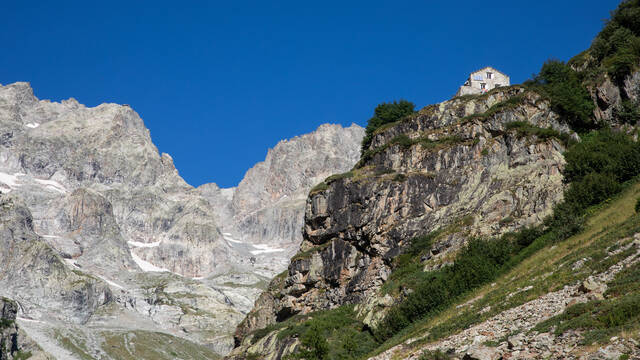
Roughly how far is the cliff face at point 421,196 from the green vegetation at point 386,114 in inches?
398

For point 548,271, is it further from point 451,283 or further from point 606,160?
point 606,160

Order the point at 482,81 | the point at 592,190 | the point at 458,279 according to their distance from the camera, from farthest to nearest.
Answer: the point at 482,81 < the point at 592,190 < the point at 458,279

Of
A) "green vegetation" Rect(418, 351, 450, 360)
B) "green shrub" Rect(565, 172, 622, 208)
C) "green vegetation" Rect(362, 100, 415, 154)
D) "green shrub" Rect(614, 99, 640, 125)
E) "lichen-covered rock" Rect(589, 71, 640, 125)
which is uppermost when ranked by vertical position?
"green vegetation" Rect(362, 100, 415, 154)

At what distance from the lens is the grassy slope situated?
39.3 m

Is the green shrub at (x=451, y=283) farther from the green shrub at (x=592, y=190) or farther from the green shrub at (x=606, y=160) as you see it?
the green shrub at (x=606, y=160)

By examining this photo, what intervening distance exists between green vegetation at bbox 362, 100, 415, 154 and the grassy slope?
180 feet

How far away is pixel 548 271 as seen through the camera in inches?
1722

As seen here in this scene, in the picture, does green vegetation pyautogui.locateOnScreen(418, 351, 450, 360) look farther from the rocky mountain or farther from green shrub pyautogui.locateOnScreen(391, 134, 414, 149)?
green shrub pyautogui.locateOnScreen(391, 134, 414, 149)

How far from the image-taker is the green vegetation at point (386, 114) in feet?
360

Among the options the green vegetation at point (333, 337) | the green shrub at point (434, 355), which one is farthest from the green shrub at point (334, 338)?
the green shrub at point (434, 355)

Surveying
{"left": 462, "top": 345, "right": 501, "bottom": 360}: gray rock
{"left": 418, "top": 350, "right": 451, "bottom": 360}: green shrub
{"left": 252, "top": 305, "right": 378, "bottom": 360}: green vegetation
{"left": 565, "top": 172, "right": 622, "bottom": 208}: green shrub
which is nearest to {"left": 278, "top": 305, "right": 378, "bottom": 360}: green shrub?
{"left": 252, "top": 305, "right": 378, "bottom": 360}: green vegetation

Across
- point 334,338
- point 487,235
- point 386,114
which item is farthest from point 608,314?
point 386,114

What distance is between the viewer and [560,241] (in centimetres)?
5316

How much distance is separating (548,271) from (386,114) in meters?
70.0
